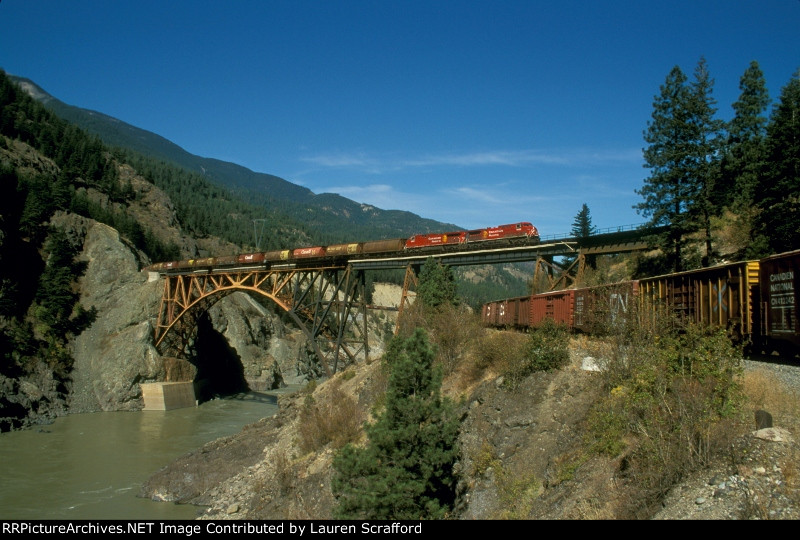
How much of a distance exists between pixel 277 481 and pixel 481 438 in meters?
8.89

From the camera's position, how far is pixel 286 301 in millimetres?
41406

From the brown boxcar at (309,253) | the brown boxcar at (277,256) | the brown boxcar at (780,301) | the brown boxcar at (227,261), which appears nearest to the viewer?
the brown boxcar at (780,301)

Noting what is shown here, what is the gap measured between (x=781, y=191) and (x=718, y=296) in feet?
42.7

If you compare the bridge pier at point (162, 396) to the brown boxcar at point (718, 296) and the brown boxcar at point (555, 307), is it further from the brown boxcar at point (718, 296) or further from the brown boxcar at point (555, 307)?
the brown boxcar at point (718, 296)

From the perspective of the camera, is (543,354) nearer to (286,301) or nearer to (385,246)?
(385,246)

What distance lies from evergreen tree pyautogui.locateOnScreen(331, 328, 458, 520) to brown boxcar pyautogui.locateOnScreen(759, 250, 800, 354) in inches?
297

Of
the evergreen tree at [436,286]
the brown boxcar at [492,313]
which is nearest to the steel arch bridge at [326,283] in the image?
the evergreen tree at [436,286]

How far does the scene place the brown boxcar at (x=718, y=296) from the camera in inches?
518

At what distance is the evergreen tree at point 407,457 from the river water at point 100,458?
11357 millimetres

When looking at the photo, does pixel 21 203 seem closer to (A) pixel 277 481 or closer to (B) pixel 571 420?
(A) pixel 277 481

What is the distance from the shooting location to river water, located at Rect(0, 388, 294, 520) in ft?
73.9

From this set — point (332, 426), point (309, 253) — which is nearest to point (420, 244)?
point (309, 253)

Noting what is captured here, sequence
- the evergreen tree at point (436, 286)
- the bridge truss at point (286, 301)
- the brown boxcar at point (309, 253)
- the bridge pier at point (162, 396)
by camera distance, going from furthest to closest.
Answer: the bridge pier at point (162, 396), the brown boxcar at point (309, 253), the bridge truss at point (286, 301), the evergreen tree at point (436, 286)

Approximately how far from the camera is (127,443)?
35.0 m
